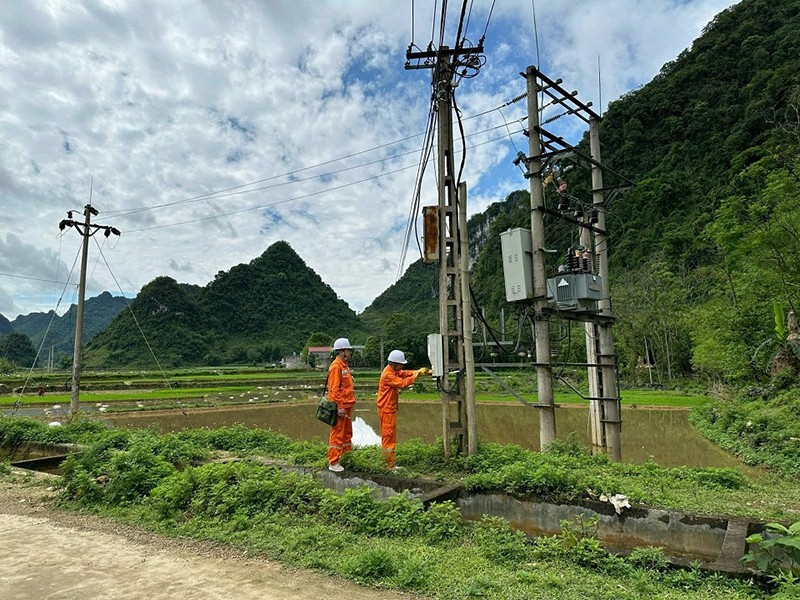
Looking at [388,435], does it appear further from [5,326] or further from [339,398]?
[5,326]

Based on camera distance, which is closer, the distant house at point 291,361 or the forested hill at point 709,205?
the forested hill at point 709,205

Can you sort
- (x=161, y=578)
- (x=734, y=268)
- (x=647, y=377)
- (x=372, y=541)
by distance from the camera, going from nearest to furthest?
(x=161, y=578) < (x=372, y=541) < (x=734, y=268) < (x=647, y=377)

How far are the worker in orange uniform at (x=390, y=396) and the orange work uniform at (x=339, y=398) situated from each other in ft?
1.76

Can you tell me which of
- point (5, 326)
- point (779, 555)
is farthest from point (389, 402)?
point (5, 326)

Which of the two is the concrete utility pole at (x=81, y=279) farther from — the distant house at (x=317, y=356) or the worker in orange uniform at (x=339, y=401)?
the distant house at (x=317, y=356)

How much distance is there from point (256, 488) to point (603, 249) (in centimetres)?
803

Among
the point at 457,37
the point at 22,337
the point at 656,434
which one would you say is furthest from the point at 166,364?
the point at 457,37

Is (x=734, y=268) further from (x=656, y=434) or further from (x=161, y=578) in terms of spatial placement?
(x=161, y=578)

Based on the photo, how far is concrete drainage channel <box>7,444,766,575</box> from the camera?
497cm

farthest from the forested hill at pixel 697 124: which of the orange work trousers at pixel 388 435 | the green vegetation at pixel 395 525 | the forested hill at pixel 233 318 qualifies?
the forested hill at pixel 233 318

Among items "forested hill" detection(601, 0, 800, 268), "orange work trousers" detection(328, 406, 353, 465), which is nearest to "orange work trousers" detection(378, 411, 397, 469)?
"orange work trousers" detection(328, 406, 353, 465)

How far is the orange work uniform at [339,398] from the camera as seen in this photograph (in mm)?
7762

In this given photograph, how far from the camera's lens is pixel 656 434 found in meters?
17.8

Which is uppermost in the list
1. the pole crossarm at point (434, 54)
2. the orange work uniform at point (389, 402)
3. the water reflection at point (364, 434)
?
the pole crossarm at point (434, 54)
